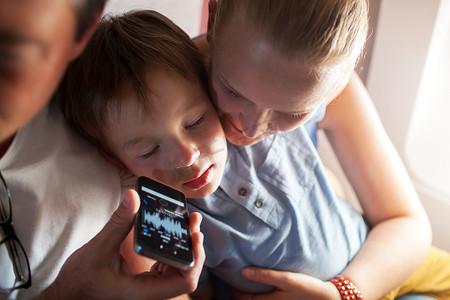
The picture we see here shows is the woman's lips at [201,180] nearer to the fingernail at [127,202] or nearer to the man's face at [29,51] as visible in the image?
the fingernail at [127,202]

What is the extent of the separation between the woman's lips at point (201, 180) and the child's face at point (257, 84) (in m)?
0.07

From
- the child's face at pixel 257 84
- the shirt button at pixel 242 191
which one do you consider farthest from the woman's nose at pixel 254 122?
the shirt button at pixel 242 191

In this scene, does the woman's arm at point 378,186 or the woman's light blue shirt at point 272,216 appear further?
the woman's arm at point 378,186

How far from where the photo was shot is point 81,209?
2.05ft

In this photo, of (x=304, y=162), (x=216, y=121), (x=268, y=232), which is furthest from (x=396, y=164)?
(x=216, y=121)

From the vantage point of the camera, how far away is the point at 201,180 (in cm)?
64

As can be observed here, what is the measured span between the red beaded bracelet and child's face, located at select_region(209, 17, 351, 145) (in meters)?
0.29

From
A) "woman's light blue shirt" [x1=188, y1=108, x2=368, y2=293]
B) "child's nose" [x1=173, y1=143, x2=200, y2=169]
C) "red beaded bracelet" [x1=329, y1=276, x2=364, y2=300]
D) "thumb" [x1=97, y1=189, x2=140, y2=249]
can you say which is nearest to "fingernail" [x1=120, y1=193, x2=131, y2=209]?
"thumb" [x1=97, y1=189, x2=140, y2=249]

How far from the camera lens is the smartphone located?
499 millimetres

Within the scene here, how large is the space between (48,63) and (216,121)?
0.36 meters

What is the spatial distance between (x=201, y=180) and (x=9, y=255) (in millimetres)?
246

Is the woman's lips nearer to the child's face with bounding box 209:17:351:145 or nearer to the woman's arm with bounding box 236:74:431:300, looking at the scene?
the child's face with bounding box 209:17:351:145

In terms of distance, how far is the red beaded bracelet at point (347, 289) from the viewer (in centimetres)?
77

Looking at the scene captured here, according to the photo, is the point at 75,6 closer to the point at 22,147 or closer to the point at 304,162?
the point at 22,147
